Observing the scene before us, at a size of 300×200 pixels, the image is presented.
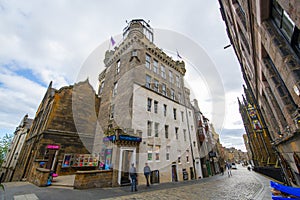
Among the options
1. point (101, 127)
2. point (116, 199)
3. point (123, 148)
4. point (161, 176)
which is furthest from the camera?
point (101, 127)

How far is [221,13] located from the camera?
646 inches

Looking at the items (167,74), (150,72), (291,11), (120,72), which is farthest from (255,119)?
(291,11)

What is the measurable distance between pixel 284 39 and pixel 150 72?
15.0 meters

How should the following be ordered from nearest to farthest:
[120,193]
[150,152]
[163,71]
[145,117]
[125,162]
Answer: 1. [120,193]
2. [125,162]
3. [150,152]
4. [145,117]
5. [163,71]

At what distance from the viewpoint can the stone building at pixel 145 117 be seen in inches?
478

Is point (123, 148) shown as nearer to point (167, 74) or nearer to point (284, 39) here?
point (284, 39)

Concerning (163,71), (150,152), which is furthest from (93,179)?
(163,71)

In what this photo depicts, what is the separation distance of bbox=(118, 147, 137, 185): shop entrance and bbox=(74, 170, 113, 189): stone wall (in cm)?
95

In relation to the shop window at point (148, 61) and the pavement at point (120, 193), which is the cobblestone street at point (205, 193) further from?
the shop window at point (148, 61)

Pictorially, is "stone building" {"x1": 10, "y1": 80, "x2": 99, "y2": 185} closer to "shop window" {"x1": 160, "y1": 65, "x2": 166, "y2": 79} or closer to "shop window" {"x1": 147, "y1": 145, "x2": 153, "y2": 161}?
"shop window" {"x1": 147, "y1": 145, "x2": 153, "y2": 161}

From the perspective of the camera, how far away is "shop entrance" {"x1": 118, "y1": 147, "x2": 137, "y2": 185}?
34.3 feet

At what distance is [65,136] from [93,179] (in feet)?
30.3

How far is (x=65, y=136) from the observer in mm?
15578

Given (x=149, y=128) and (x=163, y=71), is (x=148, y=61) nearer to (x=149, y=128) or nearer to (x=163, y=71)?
(x=163, y=71)
